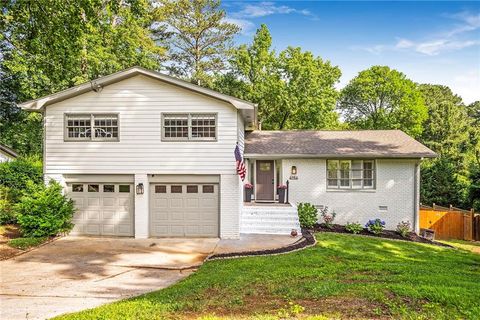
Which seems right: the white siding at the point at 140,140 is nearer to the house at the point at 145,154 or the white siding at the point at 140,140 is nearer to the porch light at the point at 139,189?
the house at the point at 145,154

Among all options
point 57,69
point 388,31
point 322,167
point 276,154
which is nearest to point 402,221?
point 322,167

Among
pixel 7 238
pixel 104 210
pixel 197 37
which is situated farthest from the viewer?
pixel 197 37

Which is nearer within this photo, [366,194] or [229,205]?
[229,205]

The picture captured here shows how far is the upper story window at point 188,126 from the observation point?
1252 cm

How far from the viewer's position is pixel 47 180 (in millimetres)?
12727

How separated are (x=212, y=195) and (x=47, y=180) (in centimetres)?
649

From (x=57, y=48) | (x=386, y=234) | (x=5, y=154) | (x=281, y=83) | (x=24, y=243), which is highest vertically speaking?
(x=281, y=83)

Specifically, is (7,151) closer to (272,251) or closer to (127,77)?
(127,77)

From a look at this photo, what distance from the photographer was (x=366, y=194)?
1553cm

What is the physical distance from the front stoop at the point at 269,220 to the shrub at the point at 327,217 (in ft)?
6.16

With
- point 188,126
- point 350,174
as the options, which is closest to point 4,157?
point 188,126

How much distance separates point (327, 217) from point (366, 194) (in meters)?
2.27

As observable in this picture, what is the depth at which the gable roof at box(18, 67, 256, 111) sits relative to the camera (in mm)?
12117

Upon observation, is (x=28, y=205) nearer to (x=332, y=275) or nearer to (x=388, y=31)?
(x=332, y=275)
